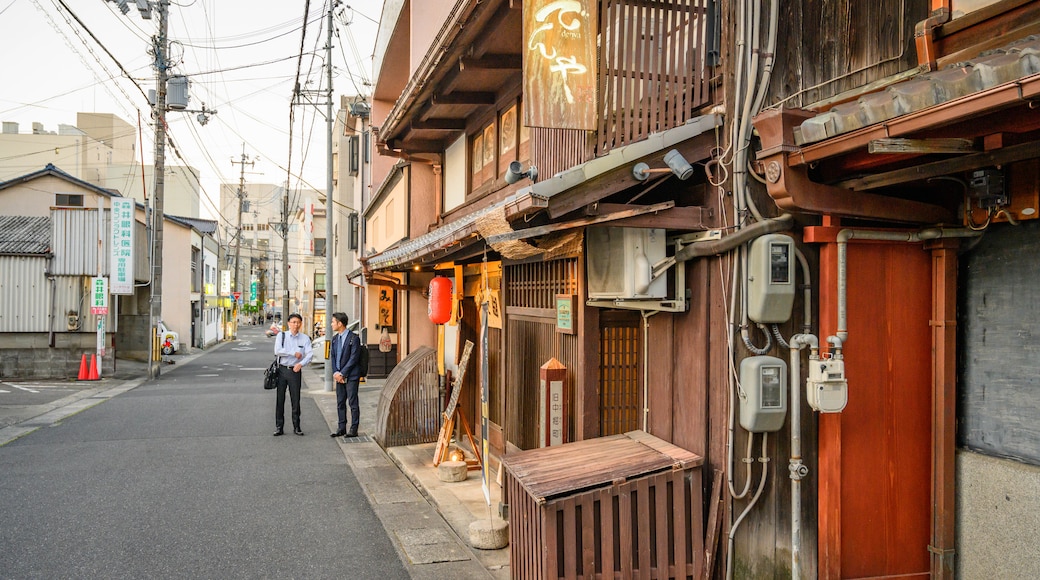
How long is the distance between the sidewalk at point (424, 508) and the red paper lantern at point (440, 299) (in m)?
2.39

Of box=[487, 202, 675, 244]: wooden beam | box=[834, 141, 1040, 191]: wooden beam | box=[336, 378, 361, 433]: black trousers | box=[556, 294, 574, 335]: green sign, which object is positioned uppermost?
box=[834, 141, 1040, 191]: wooden beam

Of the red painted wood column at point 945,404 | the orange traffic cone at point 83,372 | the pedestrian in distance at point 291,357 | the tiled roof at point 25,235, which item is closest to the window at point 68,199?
the tiled roof at point 25,235

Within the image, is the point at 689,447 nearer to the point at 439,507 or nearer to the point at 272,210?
the point at 439,507

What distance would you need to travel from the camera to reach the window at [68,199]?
1307 inches

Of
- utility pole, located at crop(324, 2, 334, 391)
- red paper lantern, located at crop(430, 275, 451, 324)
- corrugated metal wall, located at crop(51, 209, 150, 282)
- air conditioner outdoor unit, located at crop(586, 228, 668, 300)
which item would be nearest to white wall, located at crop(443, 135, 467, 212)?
red paper lantern, located at crop(430, 275, 451, 324)

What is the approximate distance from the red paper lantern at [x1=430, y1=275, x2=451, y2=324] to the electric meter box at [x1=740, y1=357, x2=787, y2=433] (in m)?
6.73

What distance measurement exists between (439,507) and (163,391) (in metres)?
16.9

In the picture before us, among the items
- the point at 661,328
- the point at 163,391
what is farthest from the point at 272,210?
the point at 661,328

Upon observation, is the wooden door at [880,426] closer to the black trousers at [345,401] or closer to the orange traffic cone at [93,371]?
the black trousers at [345,401]

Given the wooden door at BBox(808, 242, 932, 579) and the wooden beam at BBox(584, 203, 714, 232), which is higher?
the wooden beam at BBox(584, 203, 714, 232)

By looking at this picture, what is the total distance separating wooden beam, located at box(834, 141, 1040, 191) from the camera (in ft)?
13.2

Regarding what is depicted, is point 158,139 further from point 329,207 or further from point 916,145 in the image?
point 916,145

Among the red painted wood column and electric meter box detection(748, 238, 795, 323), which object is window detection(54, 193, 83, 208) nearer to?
electric meter box detection(748, 238, 795, 323)

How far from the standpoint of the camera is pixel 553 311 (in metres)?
7.59
